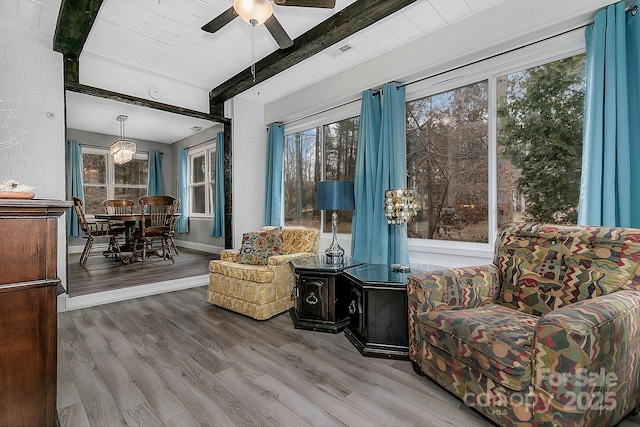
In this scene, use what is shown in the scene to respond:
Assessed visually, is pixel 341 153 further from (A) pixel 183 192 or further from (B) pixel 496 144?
(A) pixel 183 192

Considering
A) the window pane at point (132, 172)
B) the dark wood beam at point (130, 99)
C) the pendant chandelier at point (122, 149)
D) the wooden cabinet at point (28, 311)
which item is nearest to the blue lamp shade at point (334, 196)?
the wooden cabinet at point (28, 311)

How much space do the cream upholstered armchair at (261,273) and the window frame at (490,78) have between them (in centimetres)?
Answer: 129

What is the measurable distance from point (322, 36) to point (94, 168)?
6556 mm

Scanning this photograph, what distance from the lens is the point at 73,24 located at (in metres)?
2.66

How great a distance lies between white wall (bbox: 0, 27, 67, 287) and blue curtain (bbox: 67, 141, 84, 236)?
3931 millimetres

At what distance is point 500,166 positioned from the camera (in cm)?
275

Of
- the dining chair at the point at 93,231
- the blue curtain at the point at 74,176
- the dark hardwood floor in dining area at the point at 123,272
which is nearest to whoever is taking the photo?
the dark hardwood floor in dining area at the point at 123,272

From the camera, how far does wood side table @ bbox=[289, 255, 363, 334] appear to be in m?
2.69

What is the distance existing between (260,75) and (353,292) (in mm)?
2836

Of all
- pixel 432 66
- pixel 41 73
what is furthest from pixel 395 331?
pixel 41 73

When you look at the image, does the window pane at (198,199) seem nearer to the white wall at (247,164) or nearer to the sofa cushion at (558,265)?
the white wall at (247,164)

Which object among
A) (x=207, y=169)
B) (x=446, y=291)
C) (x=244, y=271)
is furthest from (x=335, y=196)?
(x=207, y=169)

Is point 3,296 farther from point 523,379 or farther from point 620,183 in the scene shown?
point 620,183

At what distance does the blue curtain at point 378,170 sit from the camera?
10.5ft
